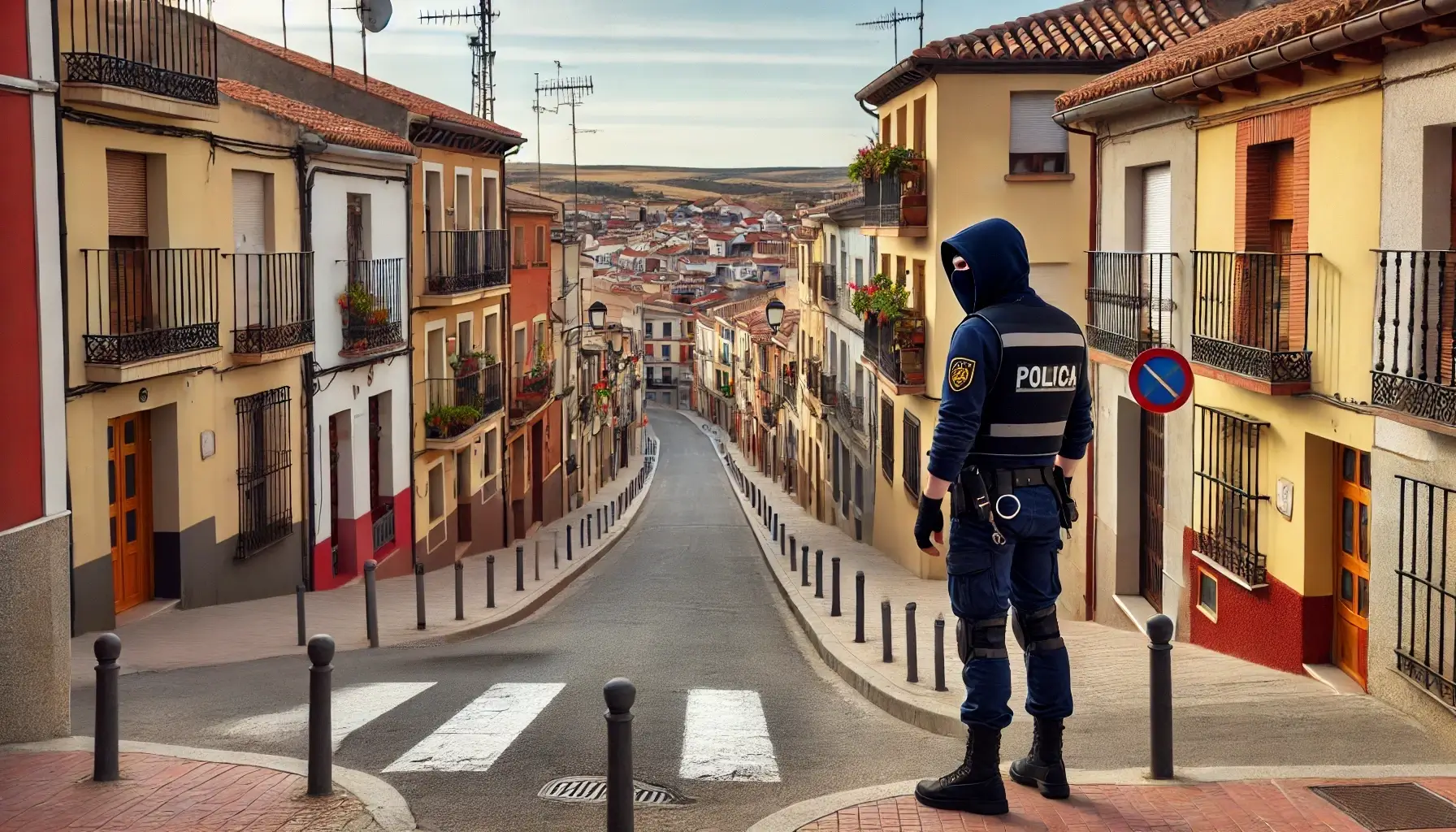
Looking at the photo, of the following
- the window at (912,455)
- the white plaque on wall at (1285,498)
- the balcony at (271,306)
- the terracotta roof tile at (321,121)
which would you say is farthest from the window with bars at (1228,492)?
the window at (912,455)

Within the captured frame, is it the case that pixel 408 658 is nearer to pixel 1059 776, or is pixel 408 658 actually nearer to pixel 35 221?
pixel 35 221

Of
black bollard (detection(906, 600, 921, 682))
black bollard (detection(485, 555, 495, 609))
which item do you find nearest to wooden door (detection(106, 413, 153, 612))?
black bollard (detection(485, 555, 495, 609))

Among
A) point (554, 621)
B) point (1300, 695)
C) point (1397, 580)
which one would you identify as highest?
point (1397, 580)

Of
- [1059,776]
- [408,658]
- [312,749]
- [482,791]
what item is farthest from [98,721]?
[408,658]

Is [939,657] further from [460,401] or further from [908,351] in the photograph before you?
[460,401]

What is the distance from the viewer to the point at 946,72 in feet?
76.2

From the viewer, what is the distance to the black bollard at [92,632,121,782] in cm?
734

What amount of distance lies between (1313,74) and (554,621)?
11.2m

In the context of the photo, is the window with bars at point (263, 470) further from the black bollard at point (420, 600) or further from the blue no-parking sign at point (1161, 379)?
the blue no-parking sign at point (1161, 379)

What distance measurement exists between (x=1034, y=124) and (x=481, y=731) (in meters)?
17.1

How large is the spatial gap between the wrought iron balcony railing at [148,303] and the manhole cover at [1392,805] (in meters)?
11.5

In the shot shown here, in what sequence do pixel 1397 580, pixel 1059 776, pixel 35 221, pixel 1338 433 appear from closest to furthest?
pixel 1059 776
pixel 35 221
pixel 1397 580
pixel 1338 433

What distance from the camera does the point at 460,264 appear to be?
27.0 metres

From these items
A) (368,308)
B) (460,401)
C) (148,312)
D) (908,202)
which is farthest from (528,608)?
(908,202)
